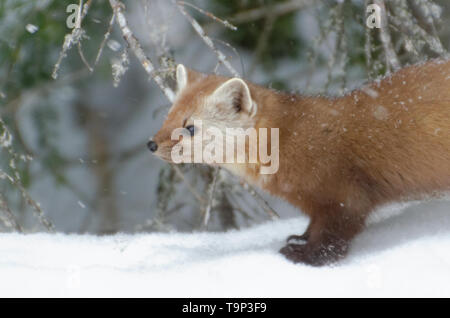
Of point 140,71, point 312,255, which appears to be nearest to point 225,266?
point 312,255

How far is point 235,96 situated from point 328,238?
77 cm

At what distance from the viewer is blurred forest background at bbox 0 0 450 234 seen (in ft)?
10.4

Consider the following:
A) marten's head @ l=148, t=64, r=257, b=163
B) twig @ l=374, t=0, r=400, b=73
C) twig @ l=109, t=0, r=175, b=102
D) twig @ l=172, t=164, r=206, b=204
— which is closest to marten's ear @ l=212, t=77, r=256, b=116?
marten's head @ l=148, t=64, r=257, b=163

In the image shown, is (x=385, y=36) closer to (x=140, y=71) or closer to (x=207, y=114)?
(x=207, y=114)

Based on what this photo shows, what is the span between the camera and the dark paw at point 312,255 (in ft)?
7.21

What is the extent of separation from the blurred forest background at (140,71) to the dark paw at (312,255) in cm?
87

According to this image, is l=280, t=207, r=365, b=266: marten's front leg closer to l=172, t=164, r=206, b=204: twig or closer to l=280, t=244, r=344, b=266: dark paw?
l=280, t=244, r=344, b=266: dark paw

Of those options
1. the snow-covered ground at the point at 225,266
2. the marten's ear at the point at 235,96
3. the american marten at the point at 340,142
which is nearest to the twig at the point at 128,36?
the american marten at the point at 340,142

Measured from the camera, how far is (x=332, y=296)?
1.83 m

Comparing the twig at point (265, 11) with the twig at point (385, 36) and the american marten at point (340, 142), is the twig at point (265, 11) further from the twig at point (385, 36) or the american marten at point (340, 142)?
the american marten at point (340, 142)

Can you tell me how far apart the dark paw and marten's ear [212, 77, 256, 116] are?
0.66m

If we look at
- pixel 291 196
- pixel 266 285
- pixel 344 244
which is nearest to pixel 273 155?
pixel 291 196

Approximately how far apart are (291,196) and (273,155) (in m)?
0.20
